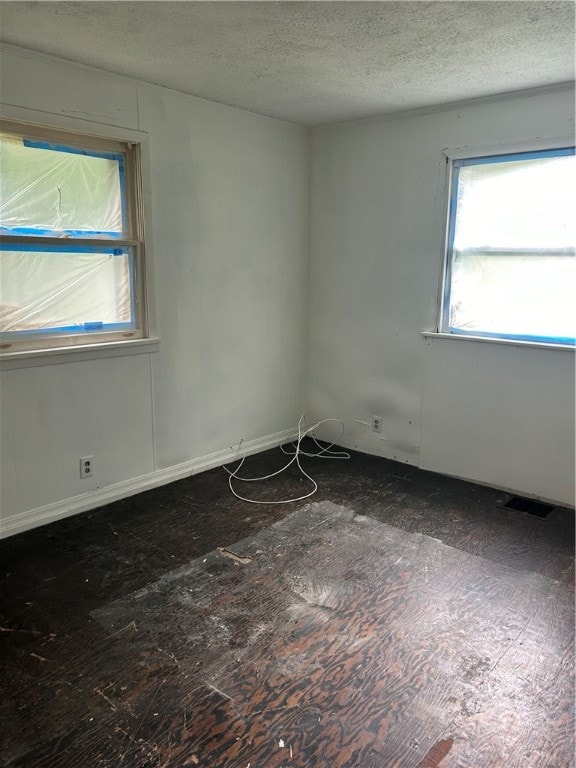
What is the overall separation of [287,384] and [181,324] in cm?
121

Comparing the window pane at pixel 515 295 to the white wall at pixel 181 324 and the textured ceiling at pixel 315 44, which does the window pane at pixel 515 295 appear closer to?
the textured ceiling at pixel 315 44

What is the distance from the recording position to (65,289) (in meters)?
3.06

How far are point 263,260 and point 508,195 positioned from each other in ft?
5.72

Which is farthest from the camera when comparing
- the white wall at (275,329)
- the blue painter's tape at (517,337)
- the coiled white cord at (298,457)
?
the coiled white cord at (298,457)

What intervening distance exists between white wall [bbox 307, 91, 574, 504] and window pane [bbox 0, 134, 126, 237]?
1.73 metres

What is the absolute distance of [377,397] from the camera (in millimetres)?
4242

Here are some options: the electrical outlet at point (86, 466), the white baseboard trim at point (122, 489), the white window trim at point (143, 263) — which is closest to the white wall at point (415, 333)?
the white baseboard trim at point (122, 489)

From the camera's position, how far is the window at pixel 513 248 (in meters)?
3.21

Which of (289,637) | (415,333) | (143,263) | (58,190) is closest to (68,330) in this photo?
(143,263)

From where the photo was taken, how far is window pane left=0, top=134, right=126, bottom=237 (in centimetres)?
279

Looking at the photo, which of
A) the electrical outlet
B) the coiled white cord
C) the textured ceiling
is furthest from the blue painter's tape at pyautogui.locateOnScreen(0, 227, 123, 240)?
the coiled white cord

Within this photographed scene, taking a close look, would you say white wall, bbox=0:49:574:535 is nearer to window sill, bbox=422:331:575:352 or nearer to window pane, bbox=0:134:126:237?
window sill, bbox=422:331:575:352

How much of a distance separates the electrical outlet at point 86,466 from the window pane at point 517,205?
Result: 8.93 ft

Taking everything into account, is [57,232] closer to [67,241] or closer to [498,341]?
[67,241]
